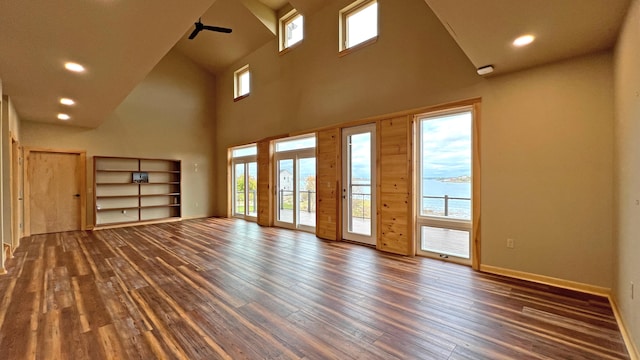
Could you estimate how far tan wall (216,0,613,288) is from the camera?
9.40 ft

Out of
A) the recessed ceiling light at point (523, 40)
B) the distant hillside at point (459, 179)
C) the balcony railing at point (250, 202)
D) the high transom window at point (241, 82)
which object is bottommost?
the balcony railing at point (250, 202)

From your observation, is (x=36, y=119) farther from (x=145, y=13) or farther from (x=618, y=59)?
(x=618, y=59)

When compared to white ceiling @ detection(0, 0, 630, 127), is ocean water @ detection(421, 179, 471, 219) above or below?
below

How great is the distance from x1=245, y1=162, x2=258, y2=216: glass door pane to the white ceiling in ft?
13.2

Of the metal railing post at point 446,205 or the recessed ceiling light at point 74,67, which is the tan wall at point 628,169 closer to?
the metal railing post at point 446,205

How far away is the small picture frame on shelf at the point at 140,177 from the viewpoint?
7.46 meters

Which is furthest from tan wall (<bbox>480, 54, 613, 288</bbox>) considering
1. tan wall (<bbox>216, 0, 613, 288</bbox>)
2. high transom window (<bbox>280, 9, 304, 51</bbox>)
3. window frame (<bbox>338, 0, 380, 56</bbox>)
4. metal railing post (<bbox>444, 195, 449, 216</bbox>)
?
high transom window (<bbox>280, 9, 304, 51</bbox>)

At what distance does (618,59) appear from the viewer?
2.51 m

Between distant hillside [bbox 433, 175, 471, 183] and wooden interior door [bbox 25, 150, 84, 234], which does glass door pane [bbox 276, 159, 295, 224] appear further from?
wooden interior door [bbox 25, 150, 84, 234]

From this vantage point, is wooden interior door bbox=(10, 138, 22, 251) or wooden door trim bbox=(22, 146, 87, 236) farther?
wooden door trim bbox=(22, 146, 87, 236)

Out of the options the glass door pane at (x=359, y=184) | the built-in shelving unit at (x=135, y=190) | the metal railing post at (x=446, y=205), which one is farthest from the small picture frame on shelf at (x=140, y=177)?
the metal railing post at (x=446, y=205)

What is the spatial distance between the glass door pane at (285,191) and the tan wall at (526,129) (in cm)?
228

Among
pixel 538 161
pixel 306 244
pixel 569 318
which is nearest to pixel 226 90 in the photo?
pixel 306 244

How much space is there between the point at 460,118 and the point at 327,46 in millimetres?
2974
